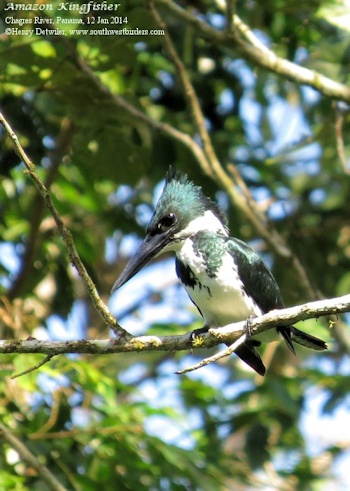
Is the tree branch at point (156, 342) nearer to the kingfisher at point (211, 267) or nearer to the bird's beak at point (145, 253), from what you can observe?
the kingfisher at point (211, 267)

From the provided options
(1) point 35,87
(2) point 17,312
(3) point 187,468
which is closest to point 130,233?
(2) point 17,312

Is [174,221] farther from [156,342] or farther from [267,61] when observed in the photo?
[267,61]

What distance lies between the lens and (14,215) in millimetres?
6090

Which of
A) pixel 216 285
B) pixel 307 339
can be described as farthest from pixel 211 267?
pixel 307 339

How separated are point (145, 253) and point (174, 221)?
0.73ft

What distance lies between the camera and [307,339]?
417 cm

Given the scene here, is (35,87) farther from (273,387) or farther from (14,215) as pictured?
(273,387)

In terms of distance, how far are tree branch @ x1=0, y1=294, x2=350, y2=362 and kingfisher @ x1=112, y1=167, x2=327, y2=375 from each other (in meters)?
0.46

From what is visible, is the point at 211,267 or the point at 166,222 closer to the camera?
the point at 211,267

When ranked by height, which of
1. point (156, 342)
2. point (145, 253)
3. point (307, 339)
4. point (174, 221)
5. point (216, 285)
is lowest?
point (156, 342)

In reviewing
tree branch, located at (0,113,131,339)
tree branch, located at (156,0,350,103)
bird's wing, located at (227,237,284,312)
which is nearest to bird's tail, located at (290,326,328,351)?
bird's wing, located at (227,237,284,312)

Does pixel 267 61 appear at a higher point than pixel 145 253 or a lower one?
higher

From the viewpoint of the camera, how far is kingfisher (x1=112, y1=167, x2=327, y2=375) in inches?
160

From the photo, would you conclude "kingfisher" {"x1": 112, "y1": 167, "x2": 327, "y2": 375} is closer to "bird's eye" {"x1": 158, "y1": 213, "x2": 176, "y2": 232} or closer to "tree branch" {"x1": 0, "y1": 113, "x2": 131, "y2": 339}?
"bird's eye" {"x1": 158, "y1": 213, "x2": 176, "y2": 232}
